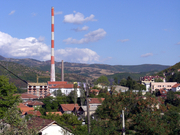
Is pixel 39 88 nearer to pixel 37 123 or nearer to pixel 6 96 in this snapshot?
pixel 6 96

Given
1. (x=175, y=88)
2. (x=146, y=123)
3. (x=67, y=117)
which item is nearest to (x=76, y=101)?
(x=67, y=117)

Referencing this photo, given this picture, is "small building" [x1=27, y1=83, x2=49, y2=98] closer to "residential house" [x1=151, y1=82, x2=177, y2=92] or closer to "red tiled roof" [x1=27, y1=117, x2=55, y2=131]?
"residential house" [x1=151, y1=82, x2=177, y2=92]

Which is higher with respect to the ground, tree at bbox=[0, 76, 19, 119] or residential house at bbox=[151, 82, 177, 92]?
tree at bbox=[0, 76, 19, 119]

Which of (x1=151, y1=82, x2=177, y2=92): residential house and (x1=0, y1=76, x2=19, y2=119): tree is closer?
(x1=0, y1=76, x2=19, y2=119): tree

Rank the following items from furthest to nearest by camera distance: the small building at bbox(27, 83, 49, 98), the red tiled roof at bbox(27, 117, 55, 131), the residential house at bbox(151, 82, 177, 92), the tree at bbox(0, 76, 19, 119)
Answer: the residential house at bbox(151, 82, 177, 92) < the small building at bbox(27, 83, 49, 98) < the tree at bbox(0, 76, 19, 119) < the red tiled roof at bbox(27, 117, 55, 131)

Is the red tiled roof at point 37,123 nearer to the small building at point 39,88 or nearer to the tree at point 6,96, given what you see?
the tree at point 6,96

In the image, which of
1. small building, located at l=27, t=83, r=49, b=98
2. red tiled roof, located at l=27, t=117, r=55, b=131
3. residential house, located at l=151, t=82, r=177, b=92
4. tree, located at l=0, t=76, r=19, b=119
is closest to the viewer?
red tiled roof, located at l=27, t=117, r=55, b=131

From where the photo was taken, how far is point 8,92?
21.7 m

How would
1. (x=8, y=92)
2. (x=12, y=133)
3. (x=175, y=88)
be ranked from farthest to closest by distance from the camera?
(x=175, y=88) < (x=8, y=92) < (x=12, y=133)

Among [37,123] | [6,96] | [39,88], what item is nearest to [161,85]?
[39,88]

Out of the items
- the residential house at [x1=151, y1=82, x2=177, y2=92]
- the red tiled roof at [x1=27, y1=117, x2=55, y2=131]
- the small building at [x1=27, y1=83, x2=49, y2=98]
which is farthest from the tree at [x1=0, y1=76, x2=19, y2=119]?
the residential house at [x1=151, y1=82, x2=177, y2=92]

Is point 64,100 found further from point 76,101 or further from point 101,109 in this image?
point 101,109

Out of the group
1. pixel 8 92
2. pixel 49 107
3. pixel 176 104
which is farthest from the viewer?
pixel 176 104

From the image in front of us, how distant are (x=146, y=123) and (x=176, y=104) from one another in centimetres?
3432
